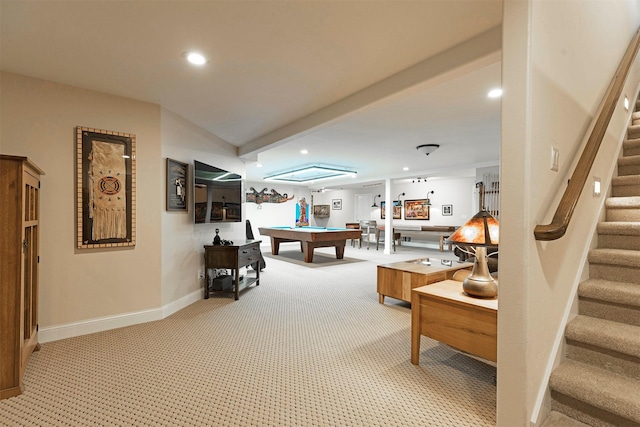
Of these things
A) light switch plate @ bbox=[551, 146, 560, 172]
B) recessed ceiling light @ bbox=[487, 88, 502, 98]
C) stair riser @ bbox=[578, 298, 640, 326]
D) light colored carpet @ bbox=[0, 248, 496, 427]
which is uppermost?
recessed ceiling light @ bbox=[487, 88, 502, 98]

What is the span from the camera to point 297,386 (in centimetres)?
197

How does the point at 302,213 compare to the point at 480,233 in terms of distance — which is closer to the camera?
the point at 480,233

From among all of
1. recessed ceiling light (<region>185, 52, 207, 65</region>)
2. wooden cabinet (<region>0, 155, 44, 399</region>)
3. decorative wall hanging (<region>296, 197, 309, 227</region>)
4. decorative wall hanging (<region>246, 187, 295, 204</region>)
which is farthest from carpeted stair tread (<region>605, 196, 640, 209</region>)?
decorative wall hanging (<region>296, 197, 309, 227</region>)

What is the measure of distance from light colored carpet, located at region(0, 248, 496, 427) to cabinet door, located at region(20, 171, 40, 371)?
23 cm

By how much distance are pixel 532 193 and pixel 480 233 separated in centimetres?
60

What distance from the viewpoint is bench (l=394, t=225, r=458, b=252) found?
9191 mm

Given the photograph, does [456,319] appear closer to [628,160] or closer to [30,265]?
[628,160]

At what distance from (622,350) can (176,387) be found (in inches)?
98.3

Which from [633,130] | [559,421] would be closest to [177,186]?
[559,421]

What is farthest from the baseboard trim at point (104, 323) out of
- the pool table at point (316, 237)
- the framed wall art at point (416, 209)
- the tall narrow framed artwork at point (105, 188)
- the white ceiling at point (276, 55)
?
the framed wall art at point (416, 209)

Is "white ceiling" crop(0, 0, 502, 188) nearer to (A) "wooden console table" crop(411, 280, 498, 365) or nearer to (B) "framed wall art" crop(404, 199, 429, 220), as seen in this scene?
(A) "wooden console table" crop(411, 280, 498, 365)

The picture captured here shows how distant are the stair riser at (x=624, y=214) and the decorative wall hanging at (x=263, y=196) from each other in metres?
8.92

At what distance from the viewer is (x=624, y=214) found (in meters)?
2.12

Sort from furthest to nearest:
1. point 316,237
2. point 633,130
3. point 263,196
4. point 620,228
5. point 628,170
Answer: point 263,196 → point 316,237 → point 633,130 → point 628,170 → point 620,228
